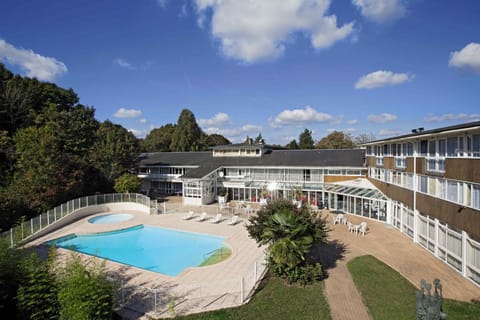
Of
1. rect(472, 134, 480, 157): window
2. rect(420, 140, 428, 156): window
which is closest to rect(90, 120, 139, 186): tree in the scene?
rect(420, 140, 428, 156): window

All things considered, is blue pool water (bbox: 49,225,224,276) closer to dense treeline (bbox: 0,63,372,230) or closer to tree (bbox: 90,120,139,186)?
dense treeline (bbox: 0,63,372,230)

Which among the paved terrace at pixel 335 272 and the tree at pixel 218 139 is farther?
the tree at pixel 218 139

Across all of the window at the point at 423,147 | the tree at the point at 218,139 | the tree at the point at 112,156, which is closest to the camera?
the window at the point at 423,147

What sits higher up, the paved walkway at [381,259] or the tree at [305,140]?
the tree at [305,140]

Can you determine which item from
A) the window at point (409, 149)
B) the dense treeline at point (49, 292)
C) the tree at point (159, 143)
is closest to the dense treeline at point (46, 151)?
the dense treeline at point (49, 292)

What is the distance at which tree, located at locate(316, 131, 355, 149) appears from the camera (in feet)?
216

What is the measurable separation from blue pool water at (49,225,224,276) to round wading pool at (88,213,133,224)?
12.0 feet

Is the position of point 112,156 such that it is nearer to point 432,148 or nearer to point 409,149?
point 409,149

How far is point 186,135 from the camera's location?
65.4 metres

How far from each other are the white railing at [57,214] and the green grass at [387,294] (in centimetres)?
1718

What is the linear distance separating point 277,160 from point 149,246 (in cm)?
1943

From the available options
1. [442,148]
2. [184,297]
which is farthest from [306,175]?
[184,297]

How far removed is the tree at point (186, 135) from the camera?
64.3 m

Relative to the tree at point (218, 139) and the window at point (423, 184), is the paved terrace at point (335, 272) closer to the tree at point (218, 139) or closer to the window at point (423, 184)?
the window at point (423, 184)
